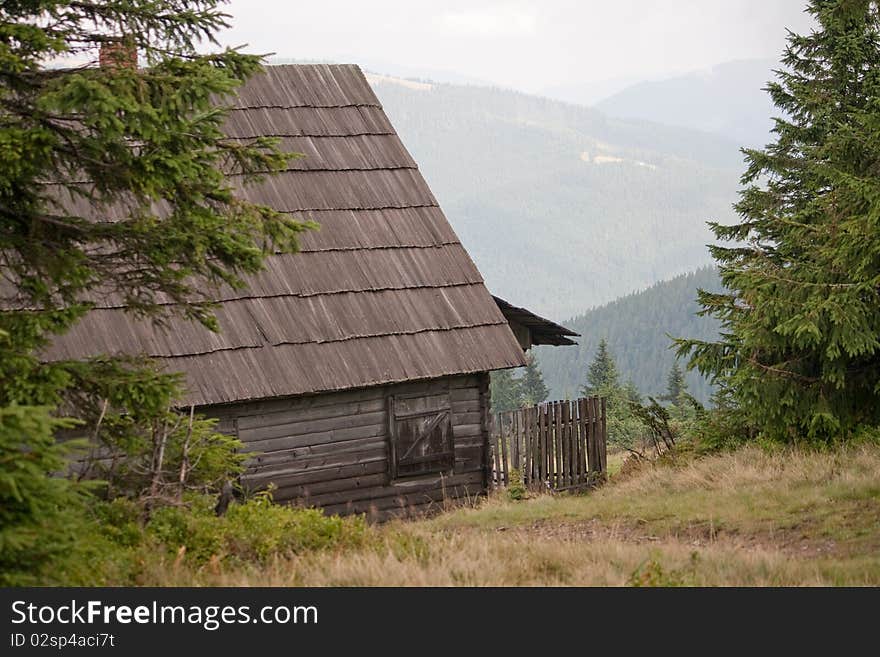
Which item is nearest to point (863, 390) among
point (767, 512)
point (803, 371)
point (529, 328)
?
point (803, 371)

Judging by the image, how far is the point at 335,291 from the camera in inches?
518

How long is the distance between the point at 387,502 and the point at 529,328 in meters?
4.22

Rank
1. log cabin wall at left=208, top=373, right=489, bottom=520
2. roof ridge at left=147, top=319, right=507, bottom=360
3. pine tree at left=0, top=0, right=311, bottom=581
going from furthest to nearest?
log cabin wall at left=208, top=373, right=489, bottom=520 < roof ridge at left=147, top=319, right=507, bottom=360 < pine tree at left=0, top=0, right=311, bottom=581

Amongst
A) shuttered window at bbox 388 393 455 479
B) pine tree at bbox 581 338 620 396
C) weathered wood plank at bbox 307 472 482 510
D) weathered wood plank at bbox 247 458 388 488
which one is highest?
pine tree at bbox 581 338 620 396

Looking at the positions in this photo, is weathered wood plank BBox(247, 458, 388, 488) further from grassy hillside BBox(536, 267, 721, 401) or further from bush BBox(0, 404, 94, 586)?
grassy hillside BBox(536, 267, 721, 401)

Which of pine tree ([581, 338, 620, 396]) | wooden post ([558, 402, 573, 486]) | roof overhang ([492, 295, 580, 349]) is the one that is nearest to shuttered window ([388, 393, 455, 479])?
wooden post ([558, 402, 573, 486])

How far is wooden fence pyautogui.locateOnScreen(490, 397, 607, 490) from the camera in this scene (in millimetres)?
15297

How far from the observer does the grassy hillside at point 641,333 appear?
153 metres

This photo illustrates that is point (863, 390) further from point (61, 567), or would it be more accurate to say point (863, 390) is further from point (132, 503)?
point (61, 567)

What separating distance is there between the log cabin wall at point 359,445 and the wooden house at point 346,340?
0.02m

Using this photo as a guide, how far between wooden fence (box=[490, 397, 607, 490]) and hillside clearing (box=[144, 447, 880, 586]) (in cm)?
109

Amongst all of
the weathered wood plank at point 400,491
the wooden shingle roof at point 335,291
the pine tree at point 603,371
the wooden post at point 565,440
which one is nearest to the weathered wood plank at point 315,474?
the weathered wood plank at point 400,491

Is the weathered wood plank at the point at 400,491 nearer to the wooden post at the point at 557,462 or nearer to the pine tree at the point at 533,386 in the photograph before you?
the wooden post at the point at 557,462

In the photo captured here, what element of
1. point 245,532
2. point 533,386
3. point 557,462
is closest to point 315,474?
point 557,462
